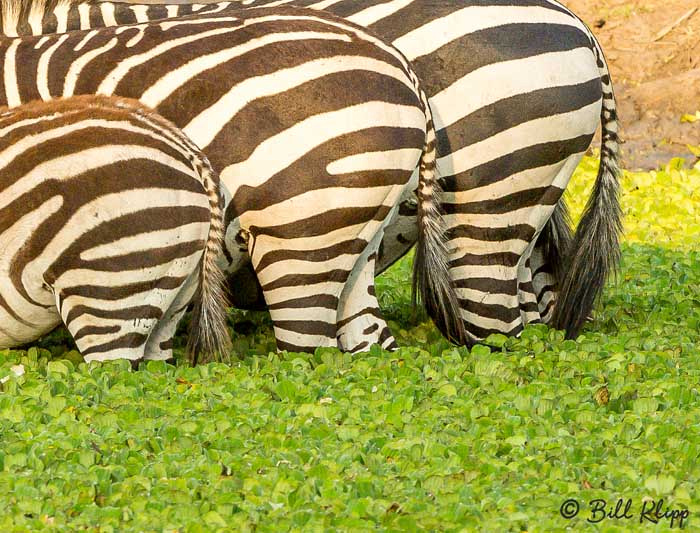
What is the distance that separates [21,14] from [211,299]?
2.12 metres

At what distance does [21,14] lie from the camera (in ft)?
20.7

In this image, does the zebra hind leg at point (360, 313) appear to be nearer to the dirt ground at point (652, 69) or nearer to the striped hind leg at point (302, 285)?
the striped hind leg at point (302, 285)

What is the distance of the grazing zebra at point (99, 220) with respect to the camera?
4.99 metres

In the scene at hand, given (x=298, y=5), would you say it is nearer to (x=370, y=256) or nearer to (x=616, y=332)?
(x=370, y=256)

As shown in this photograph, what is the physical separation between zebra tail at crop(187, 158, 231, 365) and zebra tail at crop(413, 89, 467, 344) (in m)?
1.04

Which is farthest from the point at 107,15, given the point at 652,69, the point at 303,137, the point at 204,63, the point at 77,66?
the point at 652,69

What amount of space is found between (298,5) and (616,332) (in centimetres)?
252

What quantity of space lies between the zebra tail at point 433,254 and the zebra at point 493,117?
174 mm

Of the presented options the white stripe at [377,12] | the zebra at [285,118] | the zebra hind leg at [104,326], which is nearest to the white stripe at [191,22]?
the zebra at [285,118]

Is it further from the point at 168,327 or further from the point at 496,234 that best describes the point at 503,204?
the point at 168,327

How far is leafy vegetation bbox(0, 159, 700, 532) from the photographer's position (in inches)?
144

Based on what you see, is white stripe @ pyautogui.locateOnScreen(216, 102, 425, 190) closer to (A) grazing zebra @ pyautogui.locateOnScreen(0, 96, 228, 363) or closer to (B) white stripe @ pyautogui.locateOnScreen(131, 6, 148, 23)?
(A) grazing zebra @ pyautogui.locateOnScreen(0, 96, 228, 363)

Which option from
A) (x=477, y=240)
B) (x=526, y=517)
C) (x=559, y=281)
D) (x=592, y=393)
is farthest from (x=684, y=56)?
(x=526, y=517)

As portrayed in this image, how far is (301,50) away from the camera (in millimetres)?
5438
